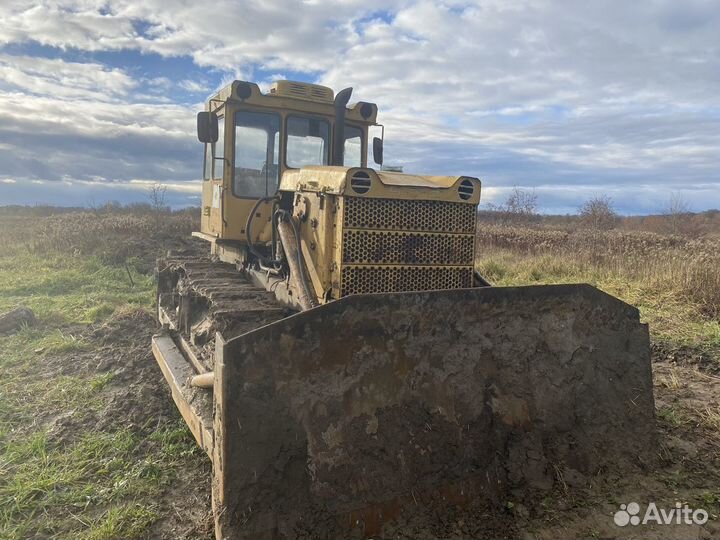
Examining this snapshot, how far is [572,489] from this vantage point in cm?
340

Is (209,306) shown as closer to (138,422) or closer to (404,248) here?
(138,422)

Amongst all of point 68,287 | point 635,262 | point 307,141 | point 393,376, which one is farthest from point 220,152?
point 635,262

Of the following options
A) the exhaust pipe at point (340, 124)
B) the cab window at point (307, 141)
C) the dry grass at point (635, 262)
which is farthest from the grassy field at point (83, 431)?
the dry grass at point (635, 262)

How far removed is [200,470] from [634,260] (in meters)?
10.5

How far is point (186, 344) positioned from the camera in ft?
19.1

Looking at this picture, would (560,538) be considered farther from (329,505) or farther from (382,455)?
(329,505)

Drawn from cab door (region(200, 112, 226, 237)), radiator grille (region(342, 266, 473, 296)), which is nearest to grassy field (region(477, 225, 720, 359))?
radiator grille (region(342, 266, 473, 296))

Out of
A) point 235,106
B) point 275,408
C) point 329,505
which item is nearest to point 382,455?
point 329,505

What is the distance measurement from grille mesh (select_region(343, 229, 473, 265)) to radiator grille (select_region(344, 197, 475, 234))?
0.16ft

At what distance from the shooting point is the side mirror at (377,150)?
6258 mm

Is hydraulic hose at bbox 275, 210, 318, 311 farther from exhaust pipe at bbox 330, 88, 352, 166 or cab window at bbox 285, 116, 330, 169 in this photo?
cab window at bbox 285, 116, 330, 169

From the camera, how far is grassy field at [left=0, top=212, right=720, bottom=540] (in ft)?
11.0

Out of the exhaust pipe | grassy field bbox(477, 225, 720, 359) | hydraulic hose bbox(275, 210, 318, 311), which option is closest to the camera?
hydraulic hose bbox(275, 210, 318, 311)

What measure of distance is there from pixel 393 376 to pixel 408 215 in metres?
1.24
